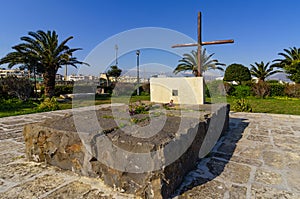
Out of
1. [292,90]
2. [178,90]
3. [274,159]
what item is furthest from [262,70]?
[274,159]

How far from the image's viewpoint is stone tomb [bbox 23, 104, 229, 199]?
1692mm

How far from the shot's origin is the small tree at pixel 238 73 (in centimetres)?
1741

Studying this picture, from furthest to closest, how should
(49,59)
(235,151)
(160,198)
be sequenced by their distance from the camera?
(49,59)
(235,151)
(160,198)

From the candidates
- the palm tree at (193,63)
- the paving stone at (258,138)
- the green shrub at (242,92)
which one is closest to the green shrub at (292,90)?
the green shrub at (242,92)

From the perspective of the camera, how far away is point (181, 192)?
1804 millimetres

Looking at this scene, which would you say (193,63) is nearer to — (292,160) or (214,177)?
(292,160)

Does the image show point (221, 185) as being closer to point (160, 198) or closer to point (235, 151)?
point (160, 198)

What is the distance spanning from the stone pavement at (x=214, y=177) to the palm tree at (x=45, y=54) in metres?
9.83

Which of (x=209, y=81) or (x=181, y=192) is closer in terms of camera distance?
(x=181, y=192)

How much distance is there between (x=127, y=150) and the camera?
5.83 feet

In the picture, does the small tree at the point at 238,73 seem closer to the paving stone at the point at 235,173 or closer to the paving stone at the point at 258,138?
the paving stone at the point at 258,138

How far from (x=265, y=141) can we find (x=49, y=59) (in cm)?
1225

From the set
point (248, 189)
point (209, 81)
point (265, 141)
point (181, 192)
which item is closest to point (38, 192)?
point (181, 192)

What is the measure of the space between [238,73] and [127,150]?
712 inches
